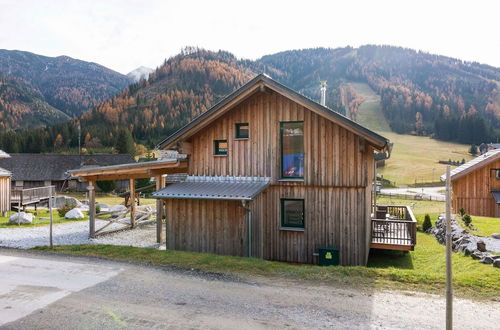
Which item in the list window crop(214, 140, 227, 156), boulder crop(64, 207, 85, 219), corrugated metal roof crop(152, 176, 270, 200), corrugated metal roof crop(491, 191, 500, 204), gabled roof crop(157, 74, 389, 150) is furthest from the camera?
corrugated metal roof crop(491, 191, 500, 204)

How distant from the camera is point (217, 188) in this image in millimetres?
14109

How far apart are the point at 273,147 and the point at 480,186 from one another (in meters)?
24.3

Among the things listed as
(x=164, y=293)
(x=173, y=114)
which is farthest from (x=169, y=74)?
(x=164, y=293)

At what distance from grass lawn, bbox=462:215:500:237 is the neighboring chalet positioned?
8.54 m

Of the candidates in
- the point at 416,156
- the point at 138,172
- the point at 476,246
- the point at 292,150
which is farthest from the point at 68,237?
the point at 416,156

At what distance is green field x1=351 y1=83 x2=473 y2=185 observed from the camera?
81.0 m

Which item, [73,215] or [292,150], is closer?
[292,150]

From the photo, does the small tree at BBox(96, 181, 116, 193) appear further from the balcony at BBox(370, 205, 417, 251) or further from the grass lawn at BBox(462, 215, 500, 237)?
the grass lawn at BBox(462, 215, 500, 237)

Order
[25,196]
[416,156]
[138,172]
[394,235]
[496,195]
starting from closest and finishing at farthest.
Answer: [394,235] → [138,172] → [496,195] → [25,196] → [416,156]

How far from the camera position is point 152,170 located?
15.8 m

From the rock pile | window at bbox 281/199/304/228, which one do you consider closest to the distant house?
window at bbox 281/199/304/228

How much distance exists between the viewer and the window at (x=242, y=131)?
15.0 metres

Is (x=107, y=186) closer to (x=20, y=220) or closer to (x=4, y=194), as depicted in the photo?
(x=4, y=194)

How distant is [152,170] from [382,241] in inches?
427
